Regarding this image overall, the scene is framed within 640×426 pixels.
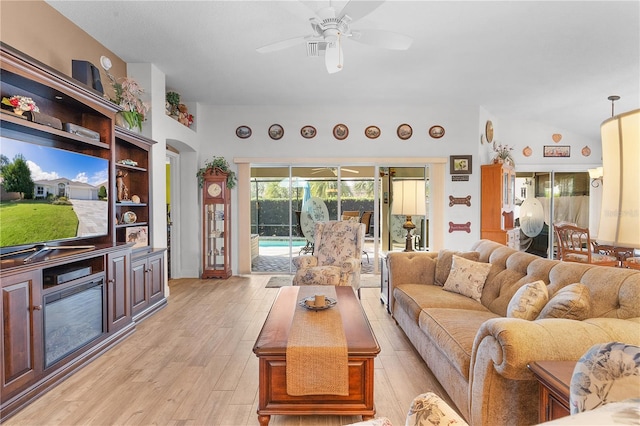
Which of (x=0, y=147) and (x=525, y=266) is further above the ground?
(x=0, y=147)

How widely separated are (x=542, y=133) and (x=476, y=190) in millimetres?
2088

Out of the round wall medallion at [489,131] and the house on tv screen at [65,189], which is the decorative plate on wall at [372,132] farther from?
the house on tv screen at [65,189]

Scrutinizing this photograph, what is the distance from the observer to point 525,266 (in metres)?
2.65

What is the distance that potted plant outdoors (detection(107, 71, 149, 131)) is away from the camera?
3.65 meters

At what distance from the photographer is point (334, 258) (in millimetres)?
4562

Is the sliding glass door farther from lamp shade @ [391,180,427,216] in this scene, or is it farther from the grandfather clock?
lamp shade @ [391,180,427,216]

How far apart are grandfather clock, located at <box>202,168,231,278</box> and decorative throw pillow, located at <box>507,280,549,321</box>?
4.78 metres

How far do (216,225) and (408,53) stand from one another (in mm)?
4035

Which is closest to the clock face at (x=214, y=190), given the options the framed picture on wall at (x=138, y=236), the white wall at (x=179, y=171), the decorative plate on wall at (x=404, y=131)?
the white wall at (x=179, y=171)

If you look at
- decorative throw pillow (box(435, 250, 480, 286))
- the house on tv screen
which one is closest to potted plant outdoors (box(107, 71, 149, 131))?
the house on tv screen

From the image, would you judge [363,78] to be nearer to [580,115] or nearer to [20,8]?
[20,8]

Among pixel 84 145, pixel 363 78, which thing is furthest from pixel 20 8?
pixel 363 78

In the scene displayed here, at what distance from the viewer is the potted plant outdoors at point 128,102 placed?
3.65 metres

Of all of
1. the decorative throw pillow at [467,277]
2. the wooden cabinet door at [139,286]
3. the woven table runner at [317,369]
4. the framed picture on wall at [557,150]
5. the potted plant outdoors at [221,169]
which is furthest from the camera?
the framed picture on wall at [557,150]
